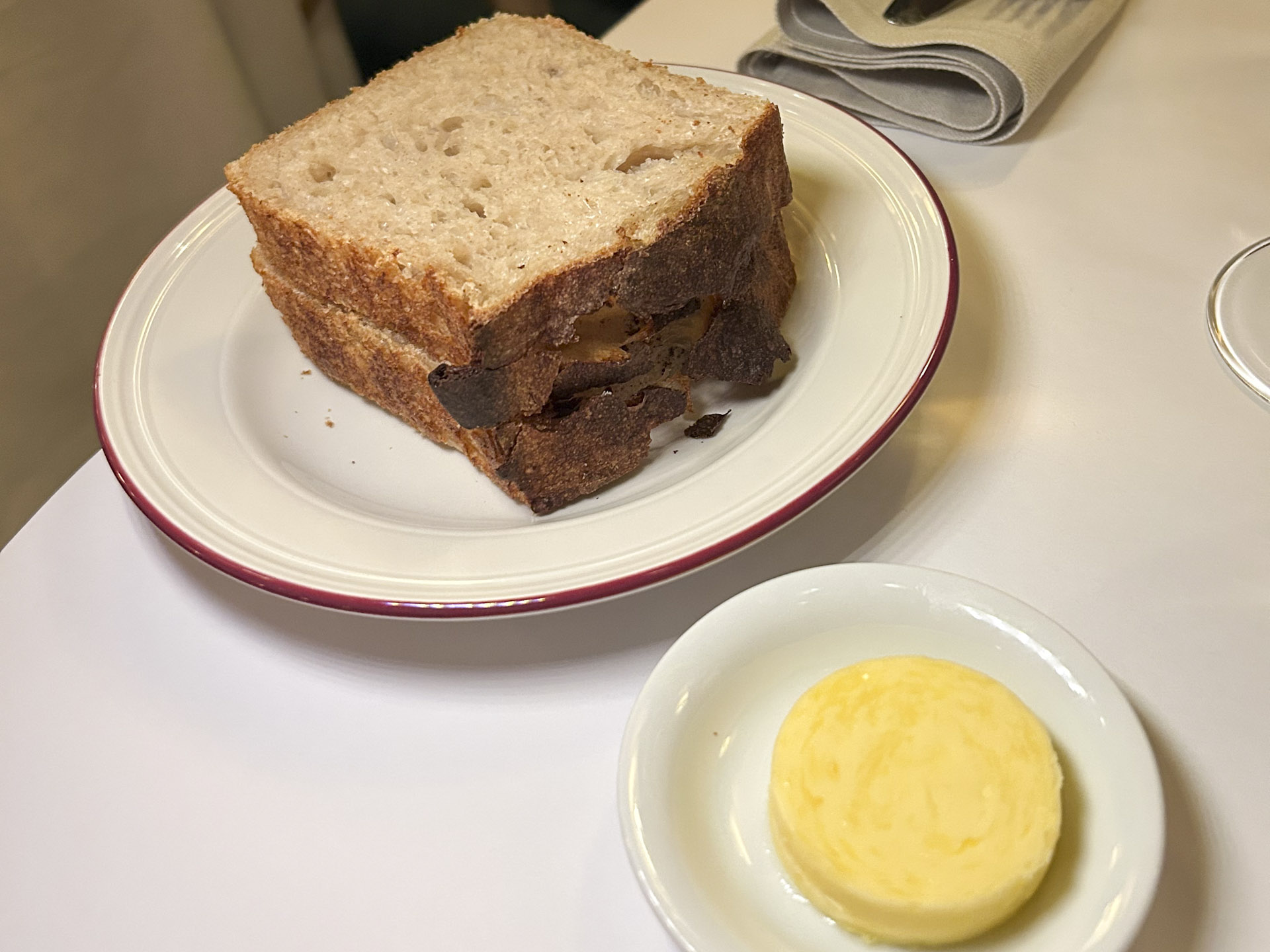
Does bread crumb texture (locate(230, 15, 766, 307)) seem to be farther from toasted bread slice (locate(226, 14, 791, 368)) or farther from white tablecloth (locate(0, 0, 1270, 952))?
white tablecloth (locate(0, 0, 1270, 952))

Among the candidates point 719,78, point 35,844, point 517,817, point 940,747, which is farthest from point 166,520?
point 719,78

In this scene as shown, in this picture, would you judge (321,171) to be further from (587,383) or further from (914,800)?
(914,800)

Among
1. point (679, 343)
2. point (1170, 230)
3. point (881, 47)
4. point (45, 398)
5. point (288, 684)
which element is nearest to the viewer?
point (288, 684)

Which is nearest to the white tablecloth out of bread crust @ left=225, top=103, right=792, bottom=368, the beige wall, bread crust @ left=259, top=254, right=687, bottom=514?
bread crust @ left=259, top=254, right=687, bottom=514

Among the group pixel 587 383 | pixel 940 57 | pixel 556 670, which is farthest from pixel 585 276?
pixel 940 57

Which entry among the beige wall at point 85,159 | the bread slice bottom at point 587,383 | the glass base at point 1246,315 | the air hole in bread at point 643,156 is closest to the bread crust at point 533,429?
the bread slice bottom at point 587,383

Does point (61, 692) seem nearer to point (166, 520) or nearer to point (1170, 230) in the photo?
point (166, 520)

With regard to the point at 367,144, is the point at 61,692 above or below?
below
